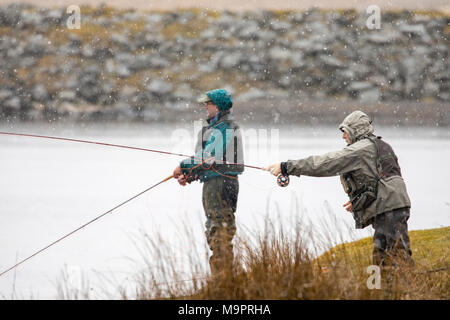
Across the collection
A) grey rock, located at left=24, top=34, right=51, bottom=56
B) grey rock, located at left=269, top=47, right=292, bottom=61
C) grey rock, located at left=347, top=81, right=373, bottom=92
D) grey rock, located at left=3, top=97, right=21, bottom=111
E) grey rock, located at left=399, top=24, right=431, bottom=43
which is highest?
grey rock, located at left=399, top=24, right=431, bottom=43

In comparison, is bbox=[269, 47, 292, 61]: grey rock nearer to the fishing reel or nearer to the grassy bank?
the fishing reel

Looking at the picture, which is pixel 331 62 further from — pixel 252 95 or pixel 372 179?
pixel 372 179

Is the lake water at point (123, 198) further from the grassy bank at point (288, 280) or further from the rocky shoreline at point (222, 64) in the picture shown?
the rocky shoreline at point (222, 64)

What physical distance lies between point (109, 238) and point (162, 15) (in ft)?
160

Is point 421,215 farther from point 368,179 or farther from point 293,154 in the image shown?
point 293,154

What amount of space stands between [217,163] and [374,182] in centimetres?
122

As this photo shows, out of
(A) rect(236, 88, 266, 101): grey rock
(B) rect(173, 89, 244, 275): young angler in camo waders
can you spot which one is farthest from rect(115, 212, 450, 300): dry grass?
(A) rect(236, 88, 266, 101): grey rock

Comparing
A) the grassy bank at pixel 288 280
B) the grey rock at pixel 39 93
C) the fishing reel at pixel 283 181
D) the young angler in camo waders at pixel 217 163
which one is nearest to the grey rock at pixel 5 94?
the grey rock at pixel 39 93

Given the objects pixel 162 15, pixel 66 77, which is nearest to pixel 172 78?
pixel 66 77

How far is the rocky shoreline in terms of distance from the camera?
42625 mm

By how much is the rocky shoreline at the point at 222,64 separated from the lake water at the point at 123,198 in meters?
14.1

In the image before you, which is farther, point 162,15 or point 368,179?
point 162,15

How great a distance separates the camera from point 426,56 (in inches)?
1953
